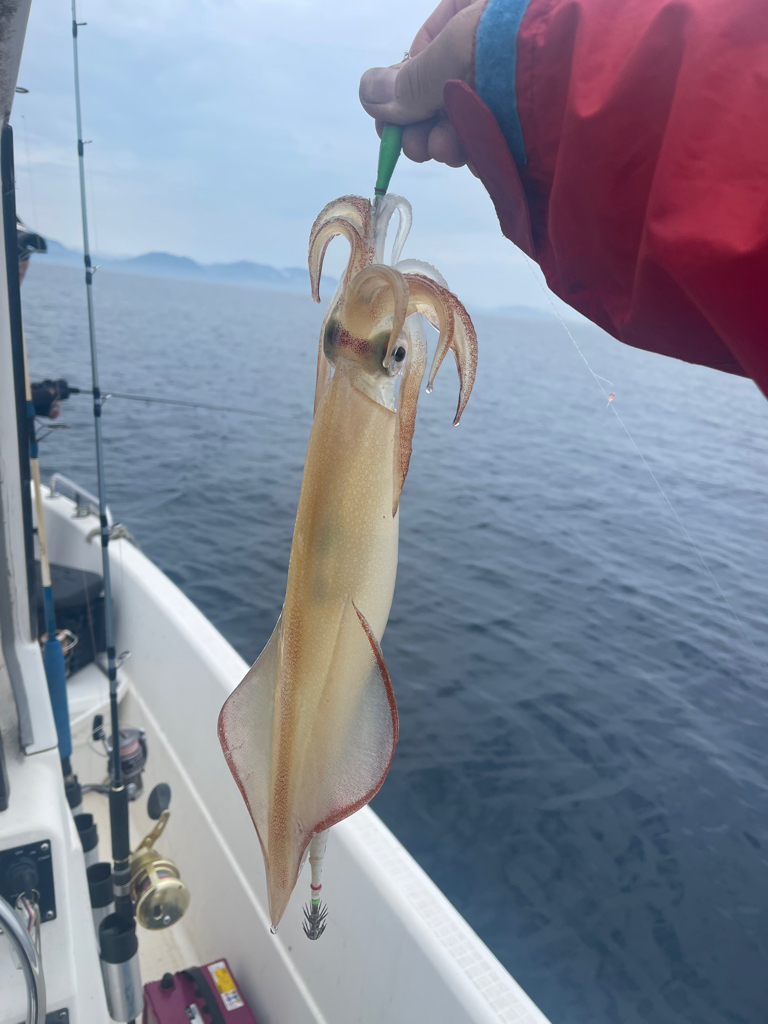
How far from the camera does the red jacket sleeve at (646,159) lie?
89cm

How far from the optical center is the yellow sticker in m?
3.41

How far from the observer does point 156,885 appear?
314 cm

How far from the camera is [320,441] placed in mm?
1247

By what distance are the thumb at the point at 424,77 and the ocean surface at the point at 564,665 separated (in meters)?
0.94

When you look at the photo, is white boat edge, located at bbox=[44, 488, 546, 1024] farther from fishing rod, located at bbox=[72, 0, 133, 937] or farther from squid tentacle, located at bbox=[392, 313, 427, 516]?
squid tentacle, located at bbox=[392, 313, 427, 516]

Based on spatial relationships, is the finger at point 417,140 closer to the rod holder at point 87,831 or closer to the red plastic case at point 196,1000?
the rod holder at point 87,831

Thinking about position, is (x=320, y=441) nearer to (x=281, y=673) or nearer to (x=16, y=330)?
(x=281, y=673)

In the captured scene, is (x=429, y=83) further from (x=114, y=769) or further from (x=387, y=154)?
(x=114, y=769)

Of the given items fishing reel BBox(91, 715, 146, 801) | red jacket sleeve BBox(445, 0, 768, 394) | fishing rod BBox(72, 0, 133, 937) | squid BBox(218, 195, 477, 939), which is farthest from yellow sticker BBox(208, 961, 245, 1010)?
red jacket sleeve BBox(445, 0, 768, 394)

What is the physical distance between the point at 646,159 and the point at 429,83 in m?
0.48

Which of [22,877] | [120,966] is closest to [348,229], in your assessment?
[22,877]

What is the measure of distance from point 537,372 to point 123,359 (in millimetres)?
27369

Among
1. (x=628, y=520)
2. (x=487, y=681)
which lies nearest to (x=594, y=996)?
(x=487, y=681)

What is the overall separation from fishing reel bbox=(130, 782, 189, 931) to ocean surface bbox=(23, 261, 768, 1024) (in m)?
2.72
